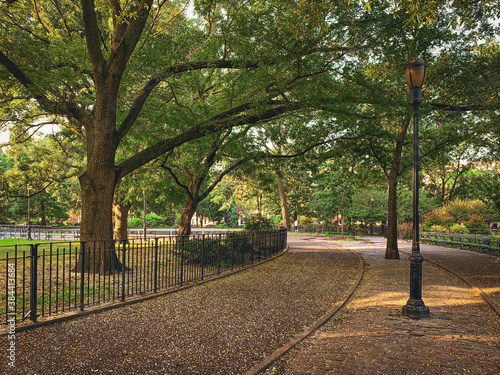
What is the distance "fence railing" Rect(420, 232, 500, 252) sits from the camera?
1994 cm

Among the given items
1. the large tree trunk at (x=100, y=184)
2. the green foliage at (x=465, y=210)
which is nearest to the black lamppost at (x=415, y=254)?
the large tree trunk at (x=100, y=184)

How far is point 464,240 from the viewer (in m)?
23.9

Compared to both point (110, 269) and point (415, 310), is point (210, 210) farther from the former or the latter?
point (415, 310)

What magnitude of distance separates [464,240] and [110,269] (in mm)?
24346

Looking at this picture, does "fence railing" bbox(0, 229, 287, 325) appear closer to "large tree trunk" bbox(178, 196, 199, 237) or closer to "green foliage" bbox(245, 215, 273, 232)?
"green foliage" bbox(245, 215, 273, 232)

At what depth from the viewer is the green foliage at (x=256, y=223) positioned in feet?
62.4

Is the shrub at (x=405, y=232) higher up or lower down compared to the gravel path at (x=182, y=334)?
lower down

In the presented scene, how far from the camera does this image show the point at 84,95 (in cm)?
1416

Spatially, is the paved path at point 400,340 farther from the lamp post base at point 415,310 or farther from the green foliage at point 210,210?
the green foliage at point 210,210

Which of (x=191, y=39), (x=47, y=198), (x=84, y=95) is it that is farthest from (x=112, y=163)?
(x=47, y=198)

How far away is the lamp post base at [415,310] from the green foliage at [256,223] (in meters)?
12.1

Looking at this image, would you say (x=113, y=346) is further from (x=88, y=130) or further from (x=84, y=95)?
(x=84, y=95)

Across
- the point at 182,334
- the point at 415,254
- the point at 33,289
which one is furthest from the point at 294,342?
the point at 33,289

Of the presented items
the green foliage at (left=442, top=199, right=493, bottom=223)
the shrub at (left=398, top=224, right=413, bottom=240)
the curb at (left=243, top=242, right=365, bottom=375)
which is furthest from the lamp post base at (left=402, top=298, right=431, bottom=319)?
the shrub at (left=398, top=224, right=413, bottom=240)
